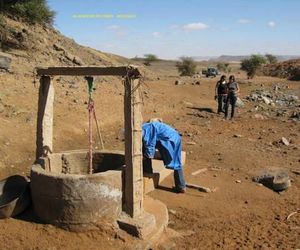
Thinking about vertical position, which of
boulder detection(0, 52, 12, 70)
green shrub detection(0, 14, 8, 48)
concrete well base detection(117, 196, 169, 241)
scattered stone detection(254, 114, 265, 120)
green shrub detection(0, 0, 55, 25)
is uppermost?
green shrub detection(0, 0, 55, 25)

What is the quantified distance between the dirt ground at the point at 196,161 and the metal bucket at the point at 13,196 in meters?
0.12

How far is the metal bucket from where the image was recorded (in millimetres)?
5887

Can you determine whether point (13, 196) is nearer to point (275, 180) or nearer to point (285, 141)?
point (275, 180)

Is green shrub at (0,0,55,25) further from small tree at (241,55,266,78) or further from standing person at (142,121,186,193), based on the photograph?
small tree at (241,55,266,78)

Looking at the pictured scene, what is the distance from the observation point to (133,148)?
18.2ft

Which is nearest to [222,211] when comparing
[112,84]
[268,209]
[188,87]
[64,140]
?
[268,209]

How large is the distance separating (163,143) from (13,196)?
7.78 ft

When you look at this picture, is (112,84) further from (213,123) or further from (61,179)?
(61,179)

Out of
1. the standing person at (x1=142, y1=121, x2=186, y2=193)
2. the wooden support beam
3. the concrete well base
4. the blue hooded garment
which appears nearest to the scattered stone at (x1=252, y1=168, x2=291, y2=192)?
the standing person at (x1=142, y1=121, x2=186, y2=193)

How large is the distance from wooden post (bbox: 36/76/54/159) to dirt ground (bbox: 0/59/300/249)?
1.07 metres

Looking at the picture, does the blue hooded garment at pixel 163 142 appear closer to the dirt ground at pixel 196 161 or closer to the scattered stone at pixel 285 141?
the dirt ground at pixel 196 161

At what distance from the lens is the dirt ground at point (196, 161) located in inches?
221

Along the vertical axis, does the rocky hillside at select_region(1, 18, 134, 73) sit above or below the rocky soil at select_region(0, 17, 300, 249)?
above

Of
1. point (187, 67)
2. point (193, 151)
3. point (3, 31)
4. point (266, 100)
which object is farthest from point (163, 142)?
point (187, 67)
